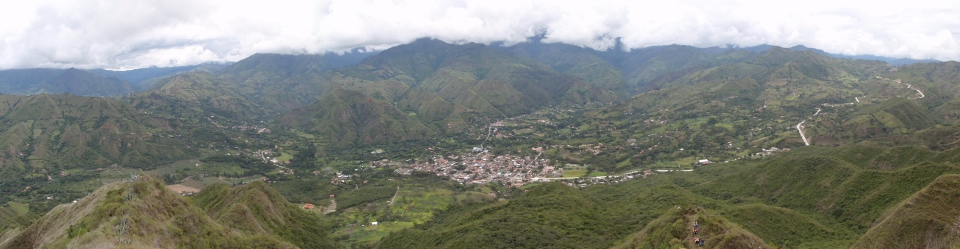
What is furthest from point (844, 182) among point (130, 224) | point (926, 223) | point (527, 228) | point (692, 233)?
point (130, 224)

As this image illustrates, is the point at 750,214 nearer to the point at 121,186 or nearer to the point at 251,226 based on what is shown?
the point at 251,226

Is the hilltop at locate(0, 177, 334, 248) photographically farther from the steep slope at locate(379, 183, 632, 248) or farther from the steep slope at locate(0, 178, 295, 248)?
the steep slope at locate(379, 183, 632, 248)

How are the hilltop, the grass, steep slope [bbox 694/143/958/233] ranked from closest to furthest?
the hilltop < steep slope [bbox 694/143/958/233] < the grass

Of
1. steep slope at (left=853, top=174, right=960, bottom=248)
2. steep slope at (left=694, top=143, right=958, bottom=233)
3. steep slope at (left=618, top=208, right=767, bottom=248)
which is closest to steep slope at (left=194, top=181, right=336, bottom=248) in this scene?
steep slope at (left=618, top=208, right=767, bottom=248)

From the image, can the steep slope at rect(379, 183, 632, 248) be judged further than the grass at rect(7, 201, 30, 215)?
No

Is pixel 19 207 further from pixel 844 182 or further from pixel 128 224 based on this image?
pixel 844 182

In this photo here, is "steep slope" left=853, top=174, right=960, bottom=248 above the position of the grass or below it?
above
